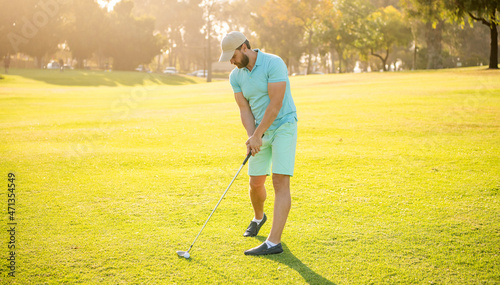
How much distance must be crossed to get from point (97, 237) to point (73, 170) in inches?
162

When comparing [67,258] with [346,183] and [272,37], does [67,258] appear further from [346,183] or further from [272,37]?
[272,37]

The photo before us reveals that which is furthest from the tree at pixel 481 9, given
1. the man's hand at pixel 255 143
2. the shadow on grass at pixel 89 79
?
the shadow on grass at pixel 89 79

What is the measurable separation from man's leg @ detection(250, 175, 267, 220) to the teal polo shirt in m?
0.67

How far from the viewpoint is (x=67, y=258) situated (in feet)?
16.3

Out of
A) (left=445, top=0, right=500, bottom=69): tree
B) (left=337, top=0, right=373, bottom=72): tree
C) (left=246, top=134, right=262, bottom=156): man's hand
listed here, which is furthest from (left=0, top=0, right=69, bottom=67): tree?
(left=246, top=134, right=262, bottom=156): man's hand

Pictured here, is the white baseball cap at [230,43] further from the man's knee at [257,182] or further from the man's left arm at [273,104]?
the man's knee at [257,182]

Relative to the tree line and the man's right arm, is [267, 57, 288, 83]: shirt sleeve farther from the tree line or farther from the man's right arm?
the tree line

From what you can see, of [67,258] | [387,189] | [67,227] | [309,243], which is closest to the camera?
[67,258]

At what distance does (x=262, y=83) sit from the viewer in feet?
16.8

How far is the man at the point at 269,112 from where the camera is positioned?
502 cm

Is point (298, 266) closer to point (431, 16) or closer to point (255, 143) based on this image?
point (255, 143)

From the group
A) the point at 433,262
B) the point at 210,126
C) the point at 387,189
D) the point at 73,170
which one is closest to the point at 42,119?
the point at 210,126

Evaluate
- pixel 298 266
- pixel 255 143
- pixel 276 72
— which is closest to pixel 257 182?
pixel 255 143

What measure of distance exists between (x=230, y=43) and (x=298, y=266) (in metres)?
2.47
